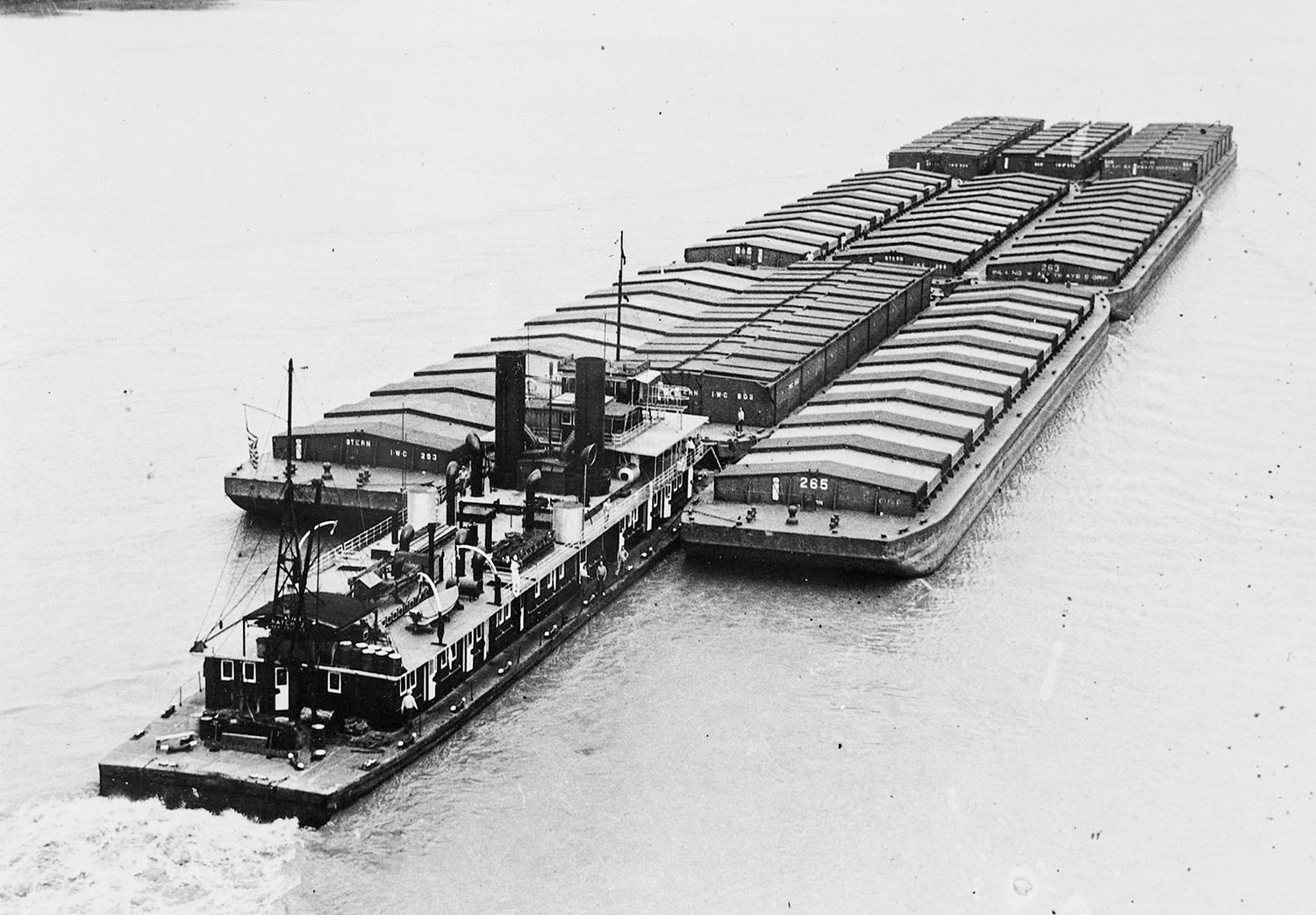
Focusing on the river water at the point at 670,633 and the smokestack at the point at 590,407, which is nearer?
the river water at the point at 670,633

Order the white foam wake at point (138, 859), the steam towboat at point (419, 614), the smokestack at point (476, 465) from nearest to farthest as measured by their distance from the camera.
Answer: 1. the white foam wake at point (138, 859)
2. the steam towboat at point (419, 614)
3. the smokestack at point (476, 465)

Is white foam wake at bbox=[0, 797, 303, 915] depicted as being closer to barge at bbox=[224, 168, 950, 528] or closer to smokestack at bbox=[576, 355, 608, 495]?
barge at bbox=[224, 168, 950, 528]

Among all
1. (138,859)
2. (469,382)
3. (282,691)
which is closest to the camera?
(138,859)

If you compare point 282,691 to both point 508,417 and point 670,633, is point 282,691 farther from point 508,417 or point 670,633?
point 508,417

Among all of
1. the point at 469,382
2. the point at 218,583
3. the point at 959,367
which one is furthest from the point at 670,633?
the point at 959,367

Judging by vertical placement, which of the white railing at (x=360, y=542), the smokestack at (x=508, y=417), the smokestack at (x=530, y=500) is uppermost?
the smokestack at (x=508, y=417)

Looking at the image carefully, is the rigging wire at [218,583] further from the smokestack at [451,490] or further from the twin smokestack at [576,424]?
the twin smokestack at [576,424]

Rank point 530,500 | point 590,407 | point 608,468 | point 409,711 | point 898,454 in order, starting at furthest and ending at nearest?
point 898,454
point 608,468
point 590,407
point 530,500
point 409,711

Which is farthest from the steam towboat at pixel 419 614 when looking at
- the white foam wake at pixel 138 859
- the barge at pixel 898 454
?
the barge at pixel 898 454
